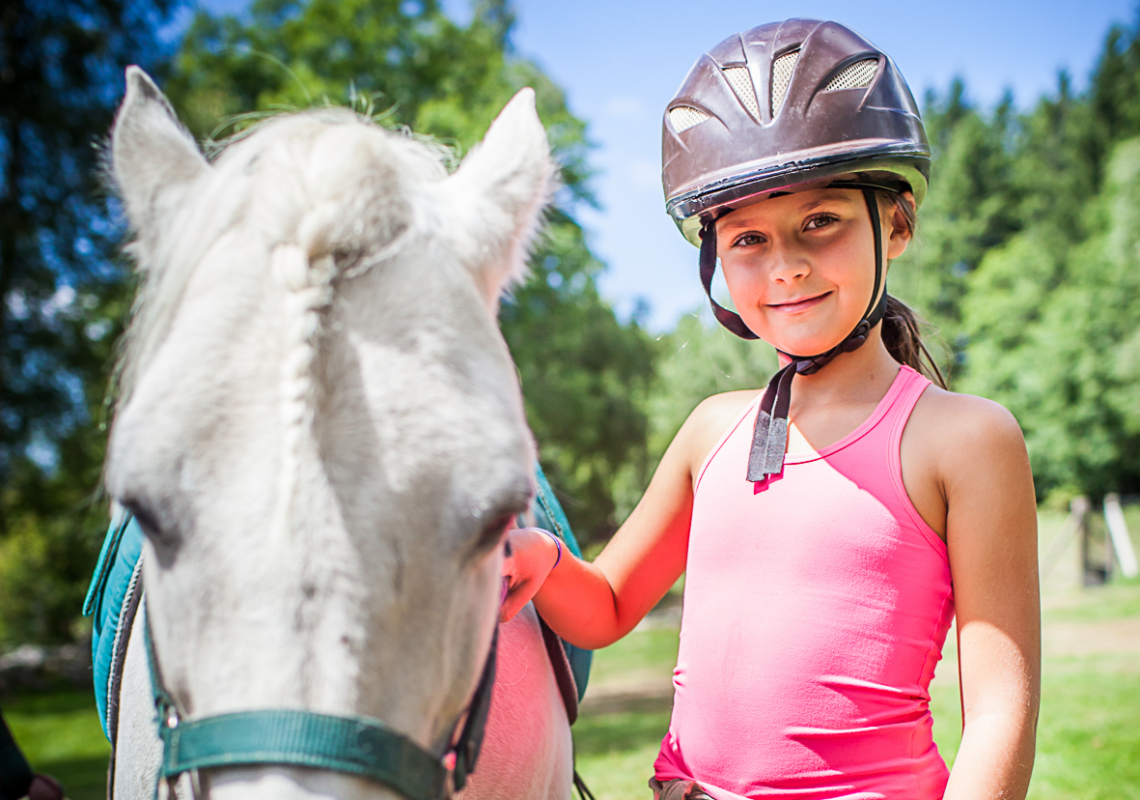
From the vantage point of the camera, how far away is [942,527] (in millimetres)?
1599

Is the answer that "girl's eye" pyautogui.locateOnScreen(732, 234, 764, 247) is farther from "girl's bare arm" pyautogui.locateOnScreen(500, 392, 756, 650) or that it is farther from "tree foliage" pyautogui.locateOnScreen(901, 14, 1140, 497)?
"tree foliage" pyautogui.locateOnScreen(901, 14, 1140, 497)

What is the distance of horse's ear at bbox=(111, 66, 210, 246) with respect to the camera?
4.48ft

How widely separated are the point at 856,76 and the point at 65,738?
13.4 meters

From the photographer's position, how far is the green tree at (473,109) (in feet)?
49.2

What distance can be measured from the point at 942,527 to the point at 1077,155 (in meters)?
47.5

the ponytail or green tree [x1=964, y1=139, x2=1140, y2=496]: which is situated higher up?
green tree [x1=964, y1=139, x2=1140, y2=496]

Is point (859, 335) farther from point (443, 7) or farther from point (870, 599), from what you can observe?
point (443, 7)

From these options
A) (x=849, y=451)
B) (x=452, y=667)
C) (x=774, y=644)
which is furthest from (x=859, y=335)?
(x=452, y=667)

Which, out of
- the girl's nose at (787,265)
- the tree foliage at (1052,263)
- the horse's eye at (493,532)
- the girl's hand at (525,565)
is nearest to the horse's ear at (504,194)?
the horse's eye at (493,532)

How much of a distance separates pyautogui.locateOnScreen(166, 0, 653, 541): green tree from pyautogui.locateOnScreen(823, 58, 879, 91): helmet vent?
454 inches

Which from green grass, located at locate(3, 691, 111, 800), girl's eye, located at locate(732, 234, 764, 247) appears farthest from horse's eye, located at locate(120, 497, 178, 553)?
green grass, located at locate(3, 691, 111, 800)

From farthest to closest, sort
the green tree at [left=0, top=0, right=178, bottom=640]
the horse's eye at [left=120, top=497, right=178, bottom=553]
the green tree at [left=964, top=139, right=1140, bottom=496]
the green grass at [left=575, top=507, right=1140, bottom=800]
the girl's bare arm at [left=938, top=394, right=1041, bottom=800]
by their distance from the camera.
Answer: the green tree at [left=964, top=139, right=1140, bottom=496], the green tree at [left=0, top=0, right=178, bottom=640], the green grass at [left=575, top=507, right=1140, bottom=800], the girl's bare arm at [left=938, top=394, right=1041, bottom=800], the horse's eye at [left=120, top=497, right=178, bottom=553]

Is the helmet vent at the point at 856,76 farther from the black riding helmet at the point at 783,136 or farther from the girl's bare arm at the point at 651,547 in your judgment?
the girl's bare arm at the point at 651,547

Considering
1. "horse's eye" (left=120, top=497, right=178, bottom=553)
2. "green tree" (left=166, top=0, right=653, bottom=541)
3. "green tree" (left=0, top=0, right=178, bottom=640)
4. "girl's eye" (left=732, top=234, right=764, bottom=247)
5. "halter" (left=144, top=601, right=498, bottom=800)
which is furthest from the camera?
"green tree" (left=166, top=0, right=653, bottom=541)
